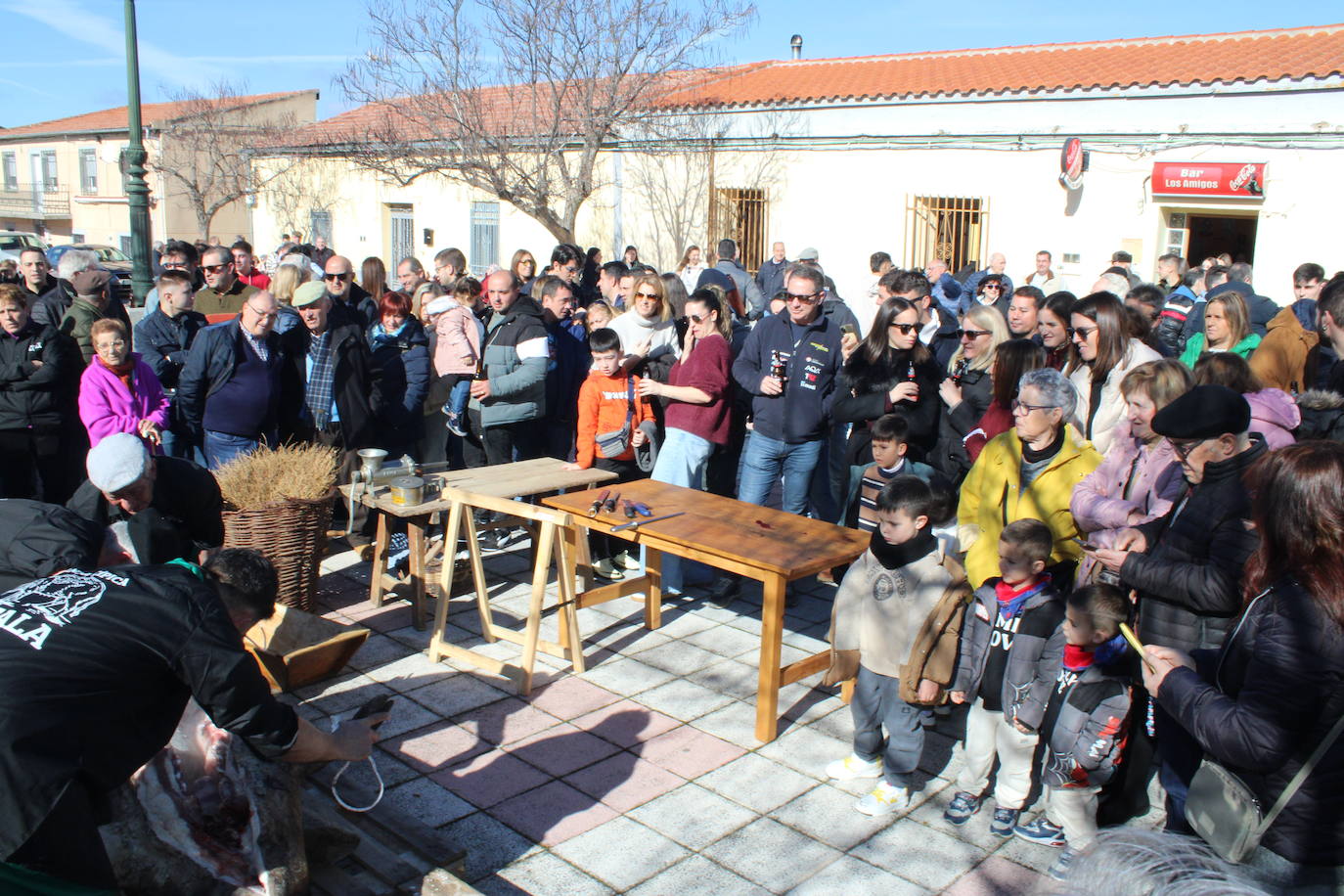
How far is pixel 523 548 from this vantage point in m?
6.80

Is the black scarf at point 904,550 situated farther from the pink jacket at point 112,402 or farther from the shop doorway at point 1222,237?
the shop doorway at point 1222,237

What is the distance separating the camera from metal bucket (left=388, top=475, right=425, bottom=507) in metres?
5.27

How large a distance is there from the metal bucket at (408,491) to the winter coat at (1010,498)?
8.73ft

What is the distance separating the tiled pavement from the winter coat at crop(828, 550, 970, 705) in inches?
21.7

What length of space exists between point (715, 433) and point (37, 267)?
531 centimetres

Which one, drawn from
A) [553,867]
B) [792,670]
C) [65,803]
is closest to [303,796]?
[553,867]

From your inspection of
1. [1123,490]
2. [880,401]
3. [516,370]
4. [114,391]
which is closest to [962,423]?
[880,401]

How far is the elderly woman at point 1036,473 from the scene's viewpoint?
13.4 ft

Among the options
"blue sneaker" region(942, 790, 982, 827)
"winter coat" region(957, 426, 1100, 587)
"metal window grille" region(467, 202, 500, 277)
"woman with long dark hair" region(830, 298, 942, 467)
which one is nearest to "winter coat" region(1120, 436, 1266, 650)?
"winter coat" region(957, 426, 1100, 587)

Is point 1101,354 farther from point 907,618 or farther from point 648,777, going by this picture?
point 648,777

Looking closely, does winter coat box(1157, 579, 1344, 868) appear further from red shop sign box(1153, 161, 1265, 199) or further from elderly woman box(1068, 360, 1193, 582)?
red shop sign box(1153, 161, 1265, 199)

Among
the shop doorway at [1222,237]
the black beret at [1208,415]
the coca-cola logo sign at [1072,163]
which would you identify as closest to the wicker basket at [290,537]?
the black beret at [1208,415]

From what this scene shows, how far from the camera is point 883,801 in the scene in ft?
12.6

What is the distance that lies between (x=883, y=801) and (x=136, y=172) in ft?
39.2
